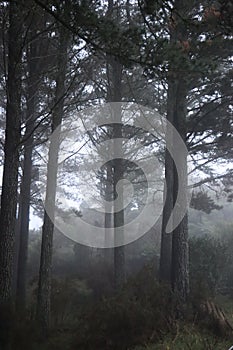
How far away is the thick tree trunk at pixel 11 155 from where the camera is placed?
303 inches

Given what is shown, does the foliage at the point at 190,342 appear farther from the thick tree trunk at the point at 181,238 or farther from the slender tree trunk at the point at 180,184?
the thick tree trunk at the point at 181,238

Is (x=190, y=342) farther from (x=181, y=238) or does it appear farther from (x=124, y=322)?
(x=181, y=238)

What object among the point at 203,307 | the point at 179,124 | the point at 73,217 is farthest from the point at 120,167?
the point at 73,217

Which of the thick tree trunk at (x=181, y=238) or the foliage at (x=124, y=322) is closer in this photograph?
the foliage at (x=124, y=322)

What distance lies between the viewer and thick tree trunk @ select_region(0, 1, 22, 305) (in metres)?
7.71

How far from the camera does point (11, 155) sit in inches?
320

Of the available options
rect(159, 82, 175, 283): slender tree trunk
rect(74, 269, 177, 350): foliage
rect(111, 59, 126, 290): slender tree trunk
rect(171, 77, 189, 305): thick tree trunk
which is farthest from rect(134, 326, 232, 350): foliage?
rect(111, 59, 126, 290): slender tree trunk

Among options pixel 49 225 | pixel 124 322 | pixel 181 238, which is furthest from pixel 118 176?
pixel 124 322

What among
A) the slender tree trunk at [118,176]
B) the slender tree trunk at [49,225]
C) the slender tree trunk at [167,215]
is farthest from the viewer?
the slender tree trunk at [118,176]

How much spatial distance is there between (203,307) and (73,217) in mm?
15645

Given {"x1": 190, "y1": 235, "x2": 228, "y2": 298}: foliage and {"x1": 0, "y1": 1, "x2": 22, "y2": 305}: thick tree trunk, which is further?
{"x1": 190, "y1": 235, "x2": 228, "y2": 298}: foliage

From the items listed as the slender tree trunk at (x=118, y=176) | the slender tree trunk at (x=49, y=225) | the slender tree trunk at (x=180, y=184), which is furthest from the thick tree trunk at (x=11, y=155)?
the slender tree trunk at (x=118, y=176)

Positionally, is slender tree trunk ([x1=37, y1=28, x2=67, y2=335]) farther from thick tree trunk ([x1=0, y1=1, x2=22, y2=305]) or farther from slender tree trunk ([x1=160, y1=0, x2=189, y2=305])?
slender tree trunk ([x1=160, y1=0, x2=189, y2=305])

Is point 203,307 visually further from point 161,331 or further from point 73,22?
point 73,22
